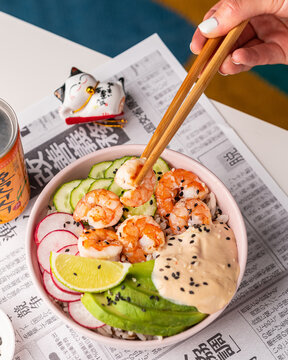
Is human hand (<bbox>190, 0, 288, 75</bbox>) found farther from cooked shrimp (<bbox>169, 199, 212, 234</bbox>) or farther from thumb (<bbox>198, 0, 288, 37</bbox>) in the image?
cooked shrimp (<bbox>169, 199, 212, 234</bbox>)

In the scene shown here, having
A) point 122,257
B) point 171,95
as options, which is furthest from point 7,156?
point 171,95

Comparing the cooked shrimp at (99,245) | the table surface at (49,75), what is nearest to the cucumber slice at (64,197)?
the cooked shrimp at (99,245)

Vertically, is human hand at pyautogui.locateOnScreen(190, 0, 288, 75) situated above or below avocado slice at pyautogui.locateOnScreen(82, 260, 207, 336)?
above

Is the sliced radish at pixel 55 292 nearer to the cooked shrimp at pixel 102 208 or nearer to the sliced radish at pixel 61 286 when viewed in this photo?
the sliced radish at pixel 61 286

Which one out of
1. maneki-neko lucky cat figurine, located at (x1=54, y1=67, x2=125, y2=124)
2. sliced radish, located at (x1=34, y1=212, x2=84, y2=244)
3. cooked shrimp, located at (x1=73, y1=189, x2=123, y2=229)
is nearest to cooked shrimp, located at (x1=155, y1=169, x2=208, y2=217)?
cooked shrimp, located at (x1=73, y1=189, x2=123, y2=229)

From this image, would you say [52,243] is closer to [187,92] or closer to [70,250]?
[70,250]

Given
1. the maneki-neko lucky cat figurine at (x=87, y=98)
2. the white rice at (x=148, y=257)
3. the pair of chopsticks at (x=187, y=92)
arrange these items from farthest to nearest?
the maneki-neko lucky cat figurine at (x=87, y=98) < the white rice at (x=148, y=257) < the pair of chopsticks at (x=187, y=92)
